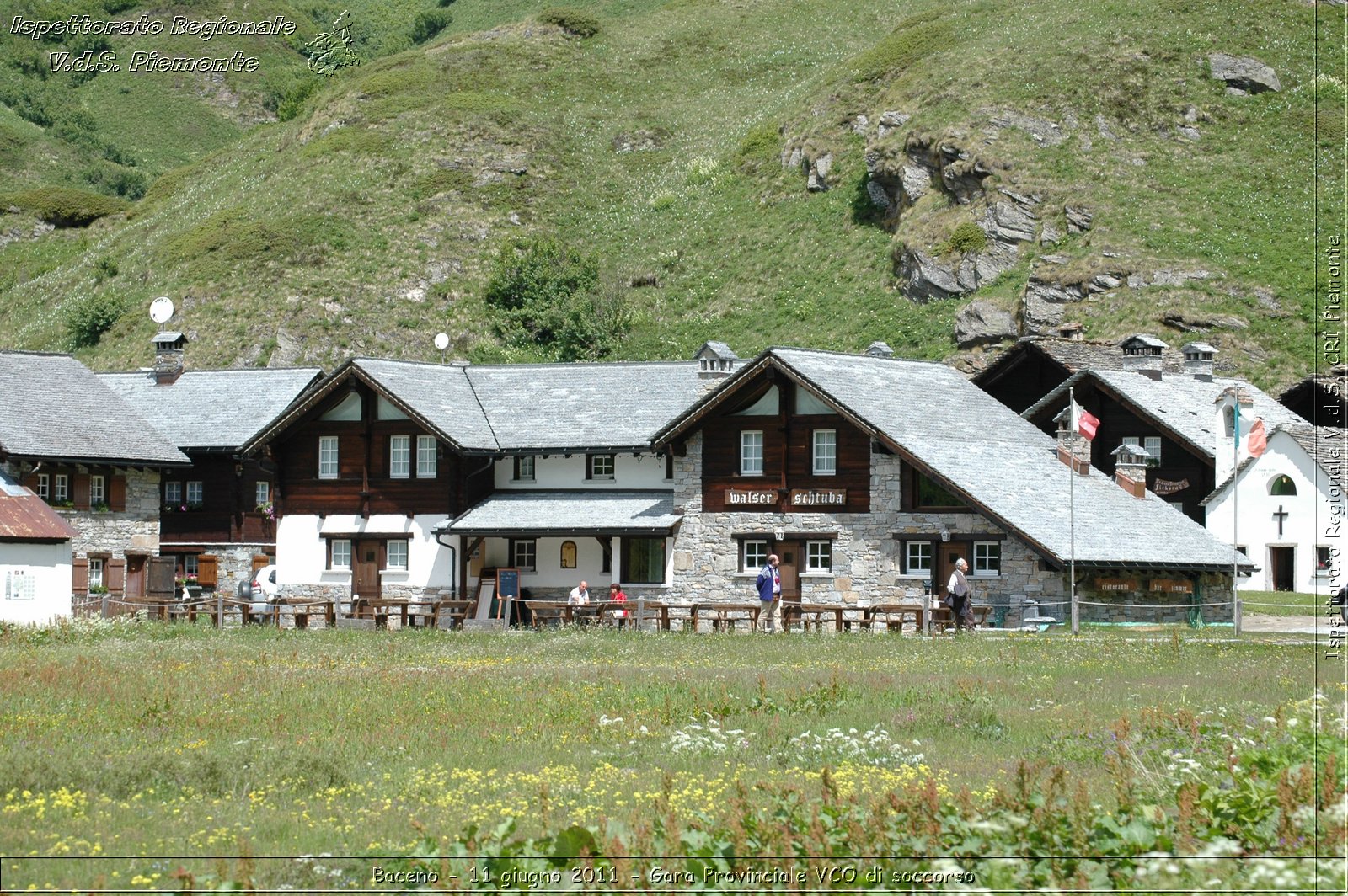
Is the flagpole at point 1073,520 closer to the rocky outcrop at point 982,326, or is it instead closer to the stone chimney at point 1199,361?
the stone chimney at point 1199,361

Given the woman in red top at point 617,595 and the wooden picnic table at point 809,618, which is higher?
the woman in red top at point 617,595

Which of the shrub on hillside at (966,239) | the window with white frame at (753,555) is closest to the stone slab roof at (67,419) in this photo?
the window with white frame at (753,555)

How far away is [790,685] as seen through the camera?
1001 inches

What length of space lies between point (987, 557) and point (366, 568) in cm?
1767

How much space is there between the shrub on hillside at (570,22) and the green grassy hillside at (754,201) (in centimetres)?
822

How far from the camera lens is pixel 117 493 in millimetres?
50312

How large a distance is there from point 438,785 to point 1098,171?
7620 cm

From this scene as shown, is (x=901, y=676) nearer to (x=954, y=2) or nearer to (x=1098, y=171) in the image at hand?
(x=1098, y=171)

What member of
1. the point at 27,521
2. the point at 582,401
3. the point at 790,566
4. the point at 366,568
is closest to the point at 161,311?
the point at 366,568

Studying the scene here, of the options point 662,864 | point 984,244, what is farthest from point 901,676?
point 984,244

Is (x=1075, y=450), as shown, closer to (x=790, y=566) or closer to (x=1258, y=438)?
(x=1258, y=438)

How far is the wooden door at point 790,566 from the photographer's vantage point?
147ft

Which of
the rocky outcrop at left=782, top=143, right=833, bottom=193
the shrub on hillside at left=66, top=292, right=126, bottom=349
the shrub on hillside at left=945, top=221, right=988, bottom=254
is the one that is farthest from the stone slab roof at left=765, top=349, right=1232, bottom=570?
the shrub on hillside at left=66, top=292, right=126, bottom=349

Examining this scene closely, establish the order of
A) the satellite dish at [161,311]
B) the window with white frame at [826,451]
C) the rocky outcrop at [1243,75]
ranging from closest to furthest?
the window with white frame at [826,451], the satellite dish at [161,311], the rocky outcrop at [1243,75]
